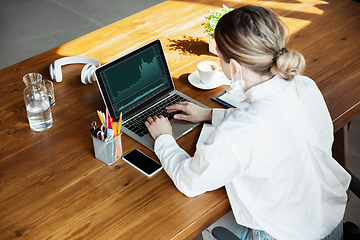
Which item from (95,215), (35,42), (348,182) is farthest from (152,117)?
(35,42)

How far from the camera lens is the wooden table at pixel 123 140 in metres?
1.11

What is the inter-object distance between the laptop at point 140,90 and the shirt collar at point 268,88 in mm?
364

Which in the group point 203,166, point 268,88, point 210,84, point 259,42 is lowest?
point 210,84

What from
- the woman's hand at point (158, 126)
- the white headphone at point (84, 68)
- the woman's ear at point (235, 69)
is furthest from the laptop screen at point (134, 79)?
the woman's ear at point (235, 69)

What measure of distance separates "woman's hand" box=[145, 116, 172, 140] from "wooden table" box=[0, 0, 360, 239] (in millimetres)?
73

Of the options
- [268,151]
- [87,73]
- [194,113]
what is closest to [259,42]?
[268,151]

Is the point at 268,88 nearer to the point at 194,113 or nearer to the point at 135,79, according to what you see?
the point at 194,113

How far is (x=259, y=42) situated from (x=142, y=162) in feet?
1.84

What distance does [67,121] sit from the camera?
4.89 ft

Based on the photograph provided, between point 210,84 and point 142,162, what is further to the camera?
point 210,84

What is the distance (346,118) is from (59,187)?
1.16 metres

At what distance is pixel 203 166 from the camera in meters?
1.09

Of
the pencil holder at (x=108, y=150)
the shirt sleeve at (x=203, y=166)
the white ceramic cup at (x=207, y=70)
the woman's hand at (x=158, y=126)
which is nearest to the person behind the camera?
the shirt sleeve at (x=203, y=166)

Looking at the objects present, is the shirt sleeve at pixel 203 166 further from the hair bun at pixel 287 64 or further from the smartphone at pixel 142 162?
the hair bun at pixel 287 64
